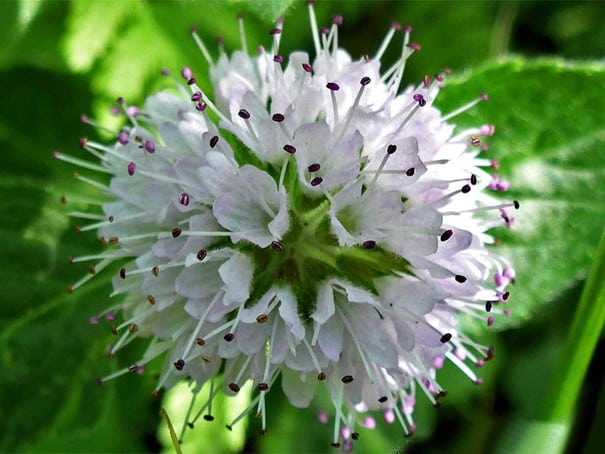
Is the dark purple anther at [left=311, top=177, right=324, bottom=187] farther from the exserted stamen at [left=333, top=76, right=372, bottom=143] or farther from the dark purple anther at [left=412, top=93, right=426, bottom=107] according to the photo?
the dark purple anther at [left=412, top=93, right=426, bottom=107]

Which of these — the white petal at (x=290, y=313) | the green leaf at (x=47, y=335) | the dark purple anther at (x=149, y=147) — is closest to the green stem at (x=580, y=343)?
the white petal at (x=290, y=313)

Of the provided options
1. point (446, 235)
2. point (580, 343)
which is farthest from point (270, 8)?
point (580, 343)

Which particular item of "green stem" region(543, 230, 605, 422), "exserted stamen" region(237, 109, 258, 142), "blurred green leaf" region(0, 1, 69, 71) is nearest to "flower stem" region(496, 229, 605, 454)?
"green stem" region(543, 230, 605, 422)

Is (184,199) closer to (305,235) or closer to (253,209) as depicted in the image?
(253,209)

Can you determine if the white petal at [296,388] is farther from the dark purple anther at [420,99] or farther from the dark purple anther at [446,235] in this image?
the dark purple anther at [420,99]

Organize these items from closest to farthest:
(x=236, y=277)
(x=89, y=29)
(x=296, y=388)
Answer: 1. (x=236, y=277)
2. (x=296, y=388)
3. (x=89, y=29)

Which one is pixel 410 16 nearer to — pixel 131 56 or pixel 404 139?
pixel 131 56

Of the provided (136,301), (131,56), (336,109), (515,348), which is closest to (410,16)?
(131,56)
